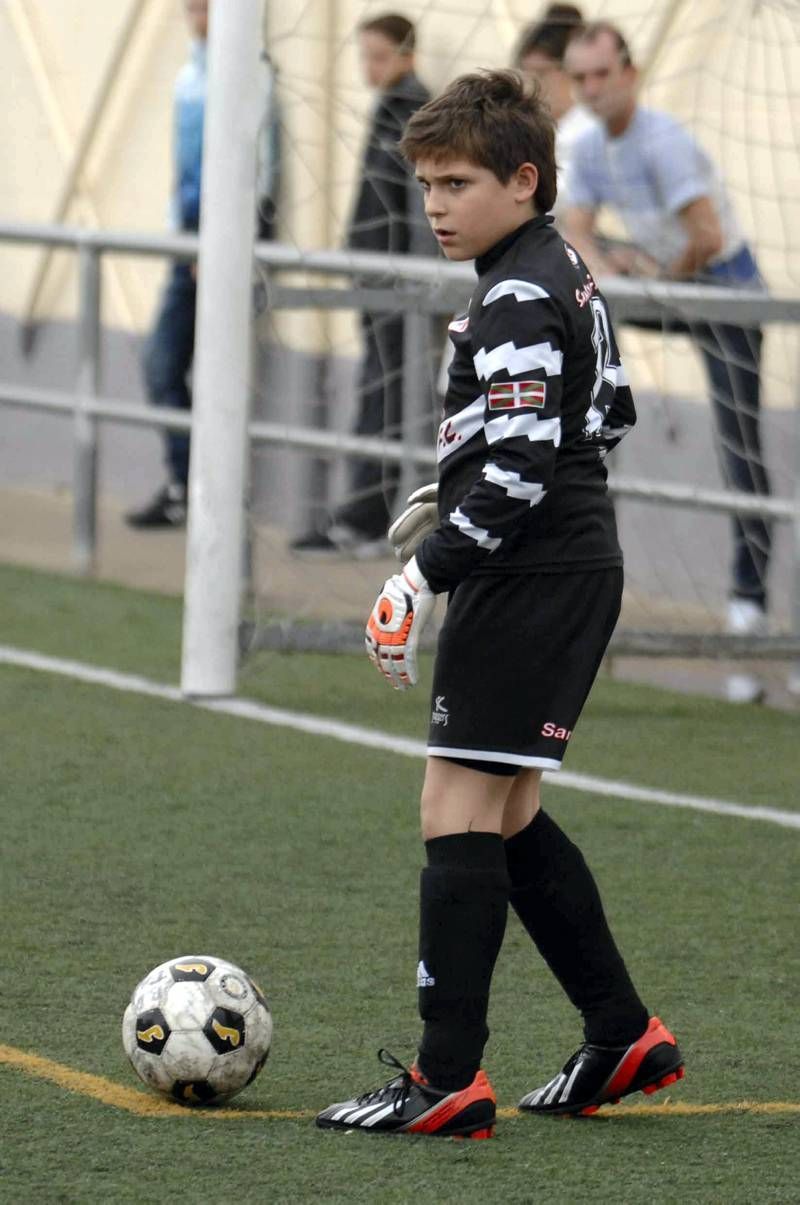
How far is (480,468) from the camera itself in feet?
10.7

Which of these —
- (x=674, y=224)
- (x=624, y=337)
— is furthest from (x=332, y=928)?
(x=624, y=337)

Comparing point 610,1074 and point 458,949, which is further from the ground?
point 458,949

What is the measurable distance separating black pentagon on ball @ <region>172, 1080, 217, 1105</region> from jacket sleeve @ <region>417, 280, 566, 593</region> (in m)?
0.81

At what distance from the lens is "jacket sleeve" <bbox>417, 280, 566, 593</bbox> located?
123 inches

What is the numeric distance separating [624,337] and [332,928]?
521cm

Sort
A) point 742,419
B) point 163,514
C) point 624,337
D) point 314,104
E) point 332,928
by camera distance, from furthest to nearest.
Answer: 1. point 163,514
2. point 624,337
3. point 314,104
4. point 742,419
5. point 332,928

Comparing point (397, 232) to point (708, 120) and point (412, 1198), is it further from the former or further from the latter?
point (412, 1198)

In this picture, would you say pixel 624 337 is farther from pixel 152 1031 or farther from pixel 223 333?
pixel 152 1031

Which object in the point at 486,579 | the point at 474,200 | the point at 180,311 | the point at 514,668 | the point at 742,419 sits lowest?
the point at 514,668

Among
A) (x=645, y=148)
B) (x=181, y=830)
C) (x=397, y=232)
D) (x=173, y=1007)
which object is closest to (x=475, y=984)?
(x=173, y=1007)

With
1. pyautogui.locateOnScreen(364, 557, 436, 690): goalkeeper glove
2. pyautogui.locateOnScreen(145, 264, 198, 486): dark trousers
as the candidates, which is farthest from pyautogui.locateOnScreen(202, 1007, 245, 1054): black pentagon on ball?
pyautogui.locateOnScreen(145, 264, 198, 486): dark trousers

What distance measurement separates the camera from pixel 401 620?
3.19 metres

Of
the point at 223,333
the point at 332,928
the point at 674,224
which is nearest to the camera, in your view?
the point at 332,928

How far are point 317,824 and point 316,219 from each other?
228 inches
